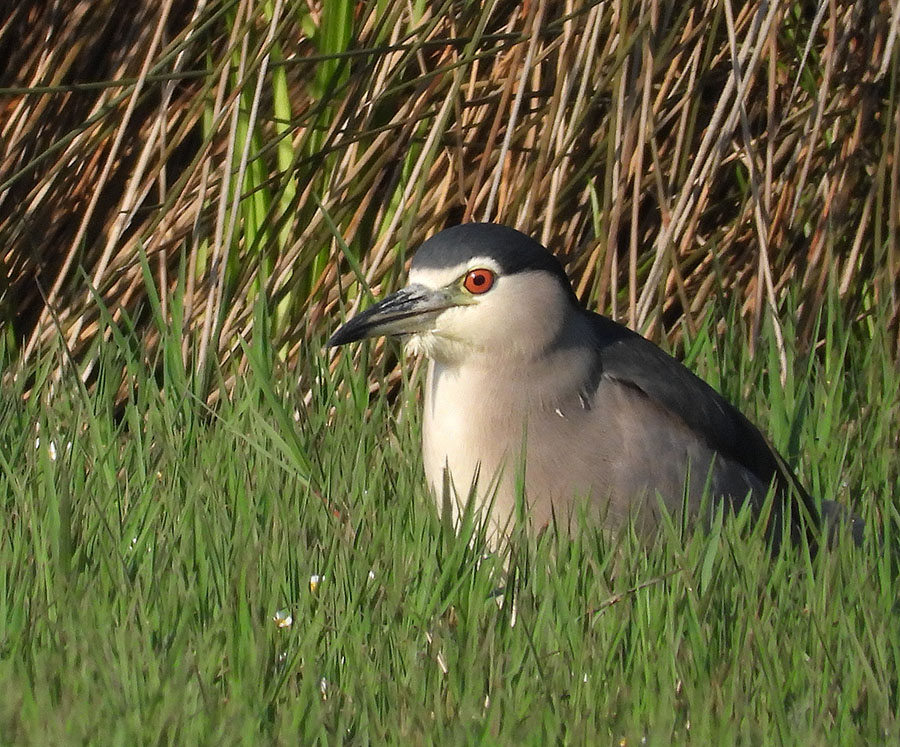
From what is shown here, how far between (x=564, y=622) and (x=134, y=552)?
0.70m

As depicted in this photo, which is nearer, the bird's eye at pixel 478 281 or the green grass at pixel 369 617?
the green grass at pixel 369 617

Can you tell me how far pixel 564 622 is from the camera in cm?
212

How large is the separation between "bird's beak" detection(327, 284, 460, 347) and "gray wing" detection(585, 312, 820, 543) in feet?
1.11

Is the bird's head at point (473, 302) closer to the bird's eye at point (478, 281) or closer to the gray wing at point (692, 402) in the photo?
the bird's eye at point (478, 281)

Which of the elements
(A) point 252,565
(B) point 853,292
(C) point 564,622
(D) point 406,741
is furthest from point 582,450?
(B) point 853,292

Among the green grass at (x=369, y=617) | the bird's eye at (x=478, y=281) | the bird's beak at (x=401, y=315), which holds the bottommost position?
the green grass at (x=369, y=617)

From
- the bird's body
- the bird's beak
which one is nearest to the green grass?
the bird's body

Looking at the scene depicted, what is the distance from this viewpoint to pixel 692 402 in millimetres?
2795

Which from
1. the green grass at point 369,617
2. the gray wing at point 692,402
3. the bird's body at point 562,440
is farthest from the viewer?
the gray wing at point 692,402

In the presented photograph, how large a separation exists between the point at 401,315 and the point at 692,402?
58 centimetres

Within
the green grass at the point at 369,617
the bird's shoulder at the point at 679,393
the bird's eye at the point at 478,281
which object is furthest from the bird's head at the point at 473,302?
the green grass at the point at 369,617

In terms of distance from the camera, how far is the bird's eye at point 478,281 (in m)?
2.73

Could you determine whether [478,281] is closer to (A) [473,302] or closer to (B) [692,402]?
(A) [473,302]

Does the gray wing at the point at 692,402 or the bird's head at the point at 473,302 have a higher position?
the bird's head at the point at 473,302
